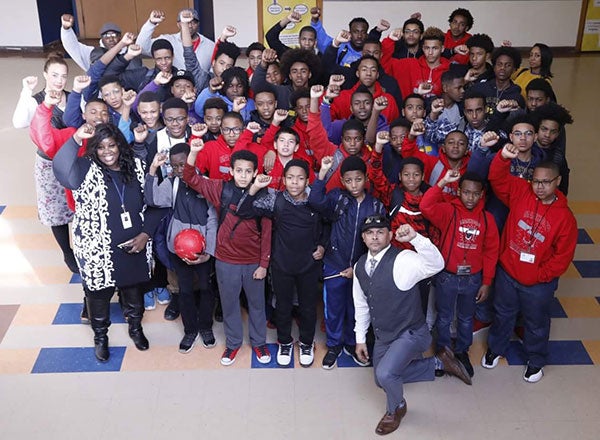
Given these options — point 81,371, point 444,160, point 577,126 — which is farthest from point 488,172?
point 577,126

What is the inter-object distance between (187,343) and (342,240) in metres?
1.19

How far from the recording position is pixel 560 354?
4.18m

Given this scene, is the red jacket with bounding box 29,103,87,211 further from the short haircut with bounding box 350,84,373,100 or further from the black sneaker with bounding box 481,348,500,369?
the black sneaker with bounding box 481,348,500,369

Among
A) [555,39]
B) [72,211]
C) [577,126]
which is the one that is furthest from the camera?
[555,39]

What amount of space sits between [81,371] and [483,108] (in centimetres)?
295

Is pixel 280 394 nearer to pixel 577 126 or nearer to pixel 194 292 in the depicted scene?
pixel 194 292

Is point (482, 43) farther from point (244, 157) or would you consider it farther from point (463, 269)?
point (244, 157)

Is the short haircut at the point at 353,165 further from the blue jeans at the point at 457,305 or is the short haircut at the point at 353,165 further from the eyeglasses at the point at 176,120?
the eyeglasses at the point at 176,120

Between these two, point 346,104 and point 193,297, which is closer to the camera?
point 193,297

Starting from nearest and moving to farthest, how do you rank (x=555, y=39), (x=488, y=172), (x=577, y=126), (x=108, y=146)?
(x=108, y=146), (x=488, y=172), (x=577, y=126), (x=555, y=39)

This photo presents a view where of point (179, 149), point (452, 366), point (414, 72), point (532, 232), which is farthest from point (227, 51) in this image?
point (452, 366)

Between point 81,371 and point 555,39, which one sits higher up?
point 555,39

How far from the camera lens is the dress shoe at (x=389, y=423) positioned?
3.55 meters

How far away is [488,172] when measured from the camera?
12.9ft
